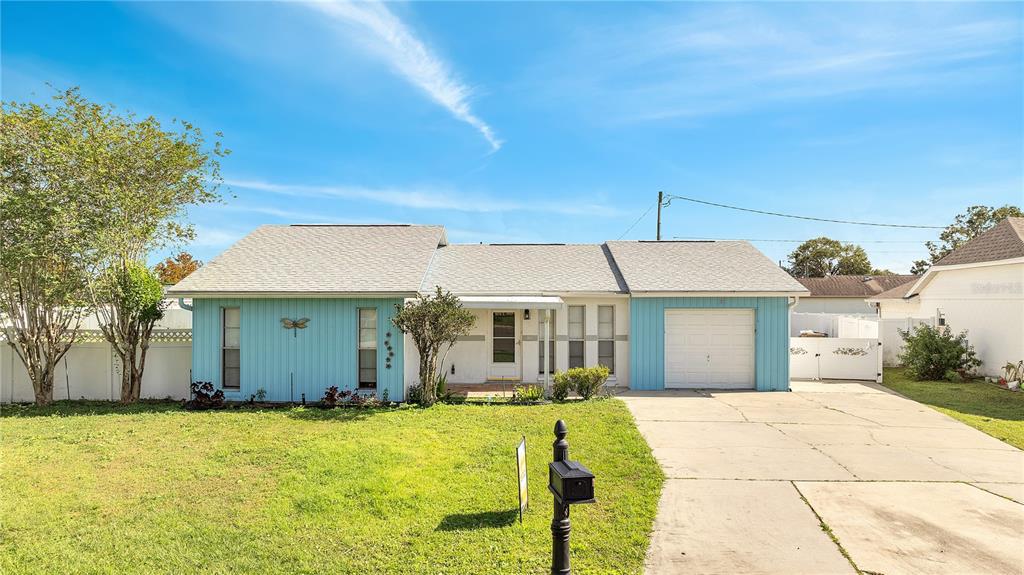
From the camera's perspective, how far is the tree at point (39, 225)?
9562 mm

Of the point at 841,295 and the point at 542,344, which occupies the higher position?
the point at 841,295

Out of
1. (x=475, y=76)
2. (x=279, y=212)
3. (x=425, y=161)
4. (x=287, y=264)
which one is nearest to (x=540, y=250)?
(x=425, y=161)

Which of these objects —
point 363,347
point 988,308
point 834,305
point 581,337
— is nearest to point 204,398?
point 363,347

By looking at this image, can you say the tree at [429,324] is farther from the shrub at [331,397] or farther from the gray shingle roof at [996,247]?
the gray shingle roof at [996,247]

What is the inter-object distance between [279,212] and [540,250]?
1005cm

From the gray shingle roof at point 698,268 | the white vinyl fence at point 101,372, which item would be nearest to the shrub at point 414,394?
the white vinyl fence at point 101,372

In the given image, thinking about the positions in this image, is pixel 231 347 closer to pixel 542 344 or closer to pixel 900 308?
pixel 542 344

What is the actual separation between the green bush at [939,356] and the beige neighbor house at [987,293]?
48 cm

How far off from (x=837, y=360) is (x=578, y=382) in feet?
26.6

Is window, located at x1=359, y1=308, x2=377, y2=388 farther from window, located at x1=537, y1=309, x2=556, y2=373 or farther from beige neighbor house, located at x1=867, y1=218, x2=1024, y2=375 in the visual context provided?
beige neighbor house, located at x1=867, y1=218, x2=1024, y2=375

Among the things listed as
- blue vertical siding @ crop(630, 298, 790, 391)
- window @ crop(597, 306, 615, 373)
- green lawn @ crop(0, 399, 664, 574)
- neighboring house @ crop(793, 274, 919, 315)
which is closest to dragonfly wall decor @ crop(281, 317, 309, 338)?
green lawn @ crop(0, 399, 664, 574)

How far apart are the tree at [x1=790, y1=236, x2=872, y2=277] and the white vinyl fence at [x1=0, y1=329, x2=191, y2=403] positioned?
A: 6057cm

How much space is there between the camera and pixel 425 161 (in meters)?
16.5

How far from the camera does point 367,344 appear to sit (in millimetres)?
11055
